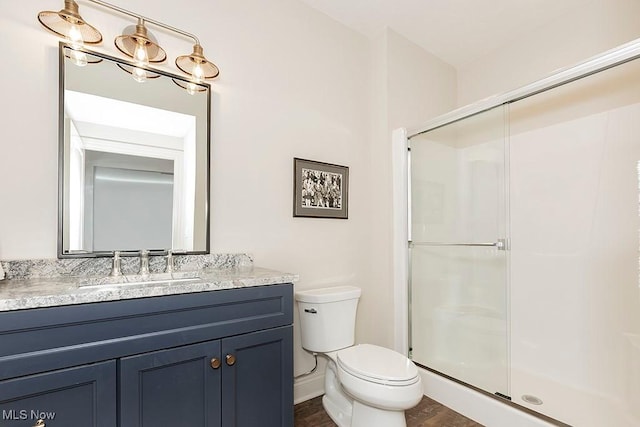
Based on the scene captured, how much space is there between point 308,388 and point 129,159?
173 centimetres

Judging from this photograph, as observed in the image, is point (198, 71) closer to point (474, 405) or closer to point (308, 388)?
point (308, 388)

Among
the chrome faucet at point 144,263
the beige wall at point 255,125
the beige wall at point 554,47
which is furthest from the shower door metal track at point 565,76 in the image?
the chrome faucet at point 144,263

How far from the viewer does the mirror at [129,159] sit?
4.78ft

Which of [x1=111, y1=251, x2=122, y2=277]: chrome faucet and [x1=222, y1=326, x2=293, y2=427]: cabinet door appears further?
[x1=111, y1=251, x2=122, y2=277]: chrome faucet

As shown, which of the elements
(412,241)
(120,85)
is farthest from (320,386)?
(120,85)

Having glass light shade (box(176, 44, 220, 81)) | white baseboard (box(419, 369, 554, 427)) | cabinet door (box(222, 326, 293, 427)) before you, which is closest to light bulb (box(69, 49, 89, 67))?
glass light shade (box(176, 44, 220, 81))

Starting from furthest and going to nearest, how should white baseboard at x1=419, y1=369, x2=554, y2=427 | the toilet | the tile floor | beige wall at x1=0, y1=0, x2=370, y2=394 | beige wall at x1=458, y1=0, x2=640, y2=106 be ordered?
beige wall at x1=458, y1=0, x2=640, y2=106
the tile floor
white baseboard at x1=419, y1=369, x2=554, y2=427
the toilet
beige wall at x1=0, y1=0, x2=370, y2=394

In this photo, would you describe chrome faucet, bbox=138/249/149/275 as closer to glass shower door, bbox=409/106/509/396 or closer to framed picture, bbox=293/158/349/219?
framed picture, bbox=293/158/349/219

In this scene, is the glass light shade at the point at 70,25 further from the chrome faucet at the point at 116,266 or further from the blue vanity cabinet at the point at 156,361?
the blue vanity cabinet at the point at 156,361

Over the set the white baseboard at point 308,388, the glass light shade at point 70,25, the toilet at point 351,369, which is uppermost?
the glass light shade at point 70,25

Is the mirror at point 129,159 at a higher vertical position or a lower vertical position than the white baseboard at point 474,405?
higher

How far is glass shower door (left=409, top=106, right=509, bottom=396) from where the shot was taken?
209 centimetres

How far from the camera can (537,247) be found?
92.0 inches

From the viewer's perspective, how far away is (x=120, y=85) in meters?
1.58
